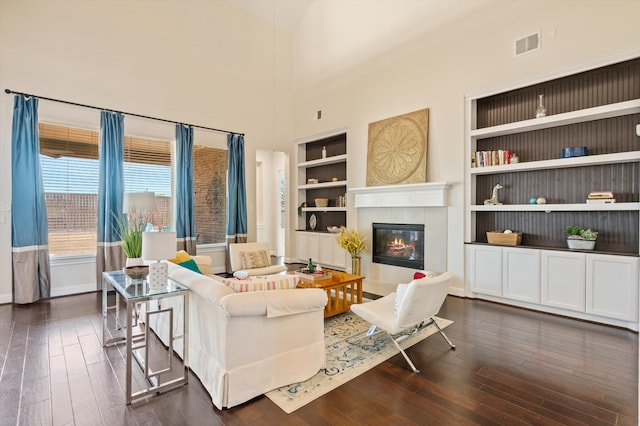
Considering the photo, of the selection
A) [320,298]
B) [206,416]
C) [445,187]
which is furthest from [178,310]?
[445,187]

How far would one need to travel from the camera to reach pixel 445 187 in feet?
17.0

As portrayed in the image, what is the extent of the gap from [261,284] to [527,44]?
15.8ft

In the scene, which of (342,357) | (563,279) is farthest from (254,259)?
(563,279)

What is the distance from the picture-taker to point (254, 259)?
5.27 meters

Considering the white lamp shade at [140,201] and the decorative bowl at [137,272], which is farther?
the white lamp shade at [140,201]

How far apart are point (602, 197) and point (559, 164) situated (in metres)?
0.61

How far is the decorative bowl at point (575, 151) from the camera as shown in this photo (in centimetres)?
409

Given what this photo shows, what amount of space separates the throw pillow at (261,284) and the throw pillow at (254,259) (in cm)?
256

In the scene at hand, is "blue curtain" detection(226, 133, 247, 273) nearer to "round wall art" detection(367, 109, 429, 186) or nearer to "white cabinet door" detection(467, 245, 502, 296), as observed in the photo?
"round wall art" detection(367, 109, 429, 186)

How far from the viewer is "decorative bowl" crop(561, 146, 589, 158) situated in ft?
13.4

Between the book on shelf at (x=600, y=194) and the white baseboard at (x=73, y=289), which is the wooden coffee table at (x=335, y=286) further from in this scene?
the white baseboard at (x=73, y=289)

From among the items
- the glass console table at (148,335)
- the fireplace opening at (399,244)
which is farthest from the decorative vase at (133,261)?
the fireplace opening at (399,244)

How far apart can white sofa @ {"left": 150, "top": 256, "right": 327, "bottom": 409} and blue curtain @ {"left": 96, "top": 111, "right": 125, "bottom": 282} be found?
3435 millimetres

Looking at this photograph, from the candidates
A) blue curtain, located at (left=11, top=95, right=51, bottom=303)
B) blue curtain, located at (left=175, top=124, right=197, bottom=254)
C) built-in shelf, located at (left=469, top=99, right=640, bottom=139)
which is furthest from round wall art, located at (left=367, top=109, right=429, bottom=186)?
blue curtain, located at (left=11, top=95, right=51, bottom=303)
